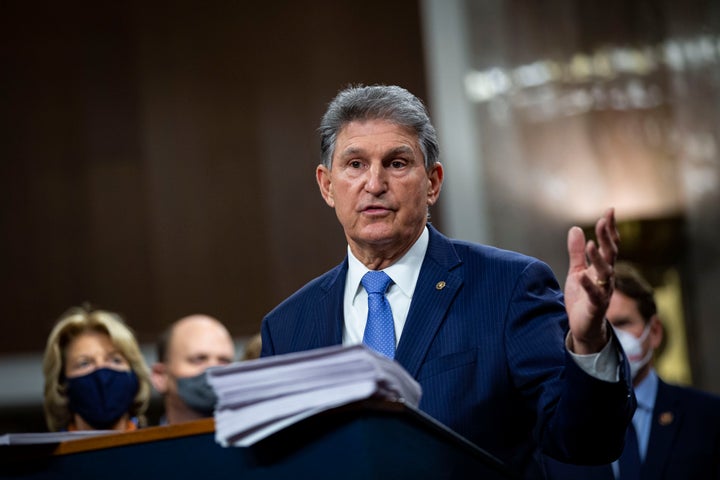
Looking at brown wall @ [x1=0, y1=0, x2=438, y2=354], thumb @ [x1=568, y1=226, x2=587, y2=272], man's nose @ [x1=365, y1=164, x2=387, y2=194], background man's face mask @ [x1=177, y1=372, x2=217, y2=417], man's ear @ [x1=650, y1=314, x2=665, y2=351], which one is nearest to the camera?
thumb @ [x1=568, y1=226, x2=587, y2=272]

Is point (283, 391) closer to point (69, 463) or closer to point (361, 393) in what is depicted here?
point (361, 393)

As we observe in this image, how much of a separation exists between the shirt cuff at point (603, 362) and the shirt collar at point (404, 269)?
55cm

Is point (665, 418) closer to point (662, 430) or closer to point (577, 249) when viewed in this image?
point (662, 430)

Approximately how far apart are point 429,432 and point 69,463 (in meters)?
0.61

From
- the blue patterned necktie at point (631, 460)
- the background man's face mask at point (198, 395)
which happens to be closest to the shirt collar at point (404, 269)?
the blue patterned necktie at point (631, 460)

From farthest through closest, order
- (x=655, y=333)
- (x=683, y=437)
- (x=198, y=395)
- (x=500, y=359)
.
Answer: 1. (x=198, y=395)
2. (x=655, y=333)
3. (x=683, y=437)
4. (x=500, y=359)

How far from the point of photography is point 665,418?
11.8 ft

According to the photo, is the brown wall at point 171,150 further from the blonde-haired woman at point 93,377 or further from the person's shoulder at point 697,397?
the person's shoulder at point 697,397

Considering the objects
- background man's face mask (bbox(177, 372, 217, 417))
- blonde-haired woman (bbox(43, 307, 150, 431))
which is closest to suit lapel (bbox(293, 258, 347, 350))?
blonde-haired woman (bbox(43, 307, 150, 431))

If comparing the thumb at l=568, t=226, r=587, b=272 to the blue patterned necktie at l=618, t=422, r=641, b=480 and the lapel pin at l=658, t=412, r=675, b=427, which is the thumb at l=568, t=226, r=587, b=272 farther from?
the lapel pin at l=658, t=412, r=675, b=427

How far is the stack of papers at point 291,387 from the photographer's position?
1.47 metres

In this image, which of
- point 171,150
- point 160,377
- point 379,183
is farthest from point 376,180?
point 171,150

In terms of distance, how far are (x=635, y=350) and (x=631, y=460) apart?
453 mm

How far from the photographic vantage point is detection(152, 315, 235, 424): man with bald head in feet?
14.1
